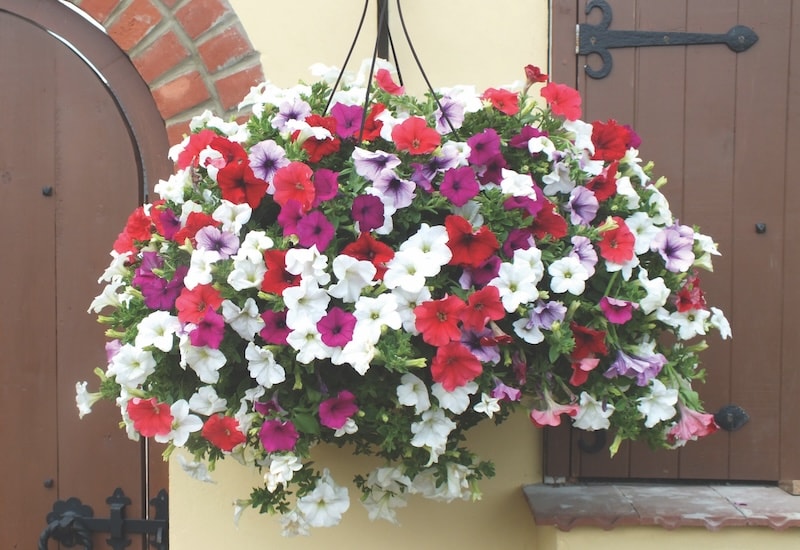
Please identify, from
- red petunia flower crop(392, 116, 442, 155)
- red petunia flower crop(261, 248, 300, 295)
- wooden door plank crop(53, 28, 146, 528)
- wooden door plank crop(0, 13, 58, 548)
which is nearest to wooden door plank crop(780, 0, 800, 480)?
red petunia flower crop(392, 116, 442, 155)

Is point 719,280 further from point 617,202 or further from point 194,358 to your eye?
point 194,358

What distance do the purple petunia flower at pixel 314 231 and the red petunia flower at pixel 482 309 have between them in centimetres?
25

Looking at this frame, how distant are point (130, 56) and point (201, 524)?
116 centimetres

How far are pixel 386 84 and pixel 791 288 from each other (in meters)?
1.07

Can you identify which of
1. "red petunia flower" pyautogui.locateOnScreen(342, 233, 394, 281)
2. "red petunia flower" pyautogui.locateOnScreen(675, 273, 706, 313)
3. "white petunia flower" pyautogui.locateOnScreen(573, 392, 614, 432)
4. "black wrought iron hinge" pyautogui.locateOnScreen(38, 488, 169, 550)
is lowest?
"black wrought iron hinge" pyautogui.locateOnScreen(38, 488, 169, 550)

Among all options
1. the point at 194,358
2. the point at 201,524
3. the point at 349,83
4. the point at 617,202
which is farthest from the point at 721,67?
the point at 201,524

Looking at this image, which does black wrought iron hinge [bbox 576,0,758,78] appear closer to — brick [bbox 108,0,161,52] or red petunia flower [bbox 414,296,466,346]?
red petunia flower [bbox 414,296,466,346]

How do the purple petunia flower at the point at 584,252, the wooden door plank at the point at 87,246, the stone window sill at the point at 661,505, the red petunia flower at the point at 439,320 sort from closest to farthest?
the red petunia flower at the point at 439,320 < the purple petunia flower at the point at 584,252 < the stone window sill at the point at 661,505 < the wooden door plank at the point at 87,246

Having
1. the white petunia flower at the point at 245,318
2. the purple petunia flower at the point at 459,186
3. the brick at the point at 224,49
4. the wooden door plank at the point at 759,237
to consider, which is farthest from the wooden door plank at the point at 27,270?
the wooden door plank at the point at 759,237

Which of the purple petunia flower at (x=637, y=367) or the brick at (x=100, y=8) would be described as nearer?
the purple petunia flower at (x=637, y=367)

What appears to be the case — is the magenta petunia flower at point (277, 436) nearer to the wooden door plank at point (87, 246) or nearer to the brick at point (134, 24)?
the wooden door plank at point (87, 246)

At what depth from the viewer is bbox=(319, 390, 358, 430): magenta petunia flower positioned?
116cm

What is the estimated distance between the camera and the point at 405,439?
1.21 meters

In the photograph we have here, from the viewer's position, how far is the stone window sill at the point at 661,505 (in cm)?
146
